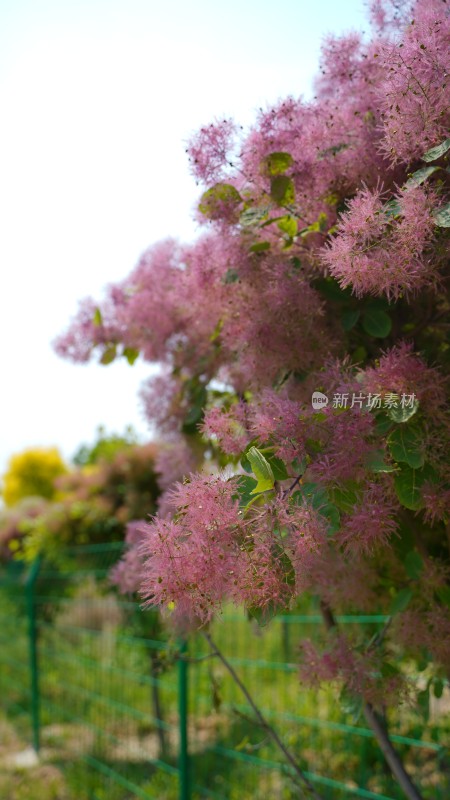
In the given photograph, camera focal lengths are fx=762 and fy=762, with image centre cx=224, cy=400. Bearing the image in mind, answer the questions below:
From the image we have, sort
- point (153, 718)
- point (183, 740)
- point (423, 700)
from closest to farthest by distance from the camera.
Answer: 1. point (423, 700)
2. point (183, 740)
3. point (153, 718)

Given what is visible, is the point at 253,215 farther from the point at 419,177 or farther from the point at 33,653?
the point at 33,653

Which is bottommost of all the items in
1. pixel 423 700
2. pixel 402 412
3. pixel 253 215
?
pixel 423 700

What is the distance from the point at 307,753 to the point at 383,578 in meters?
3.26

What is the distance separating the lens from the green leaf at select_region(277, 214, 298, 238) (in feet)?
5.15

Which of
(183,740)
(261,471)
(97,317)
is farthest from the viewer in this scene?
(183,740)

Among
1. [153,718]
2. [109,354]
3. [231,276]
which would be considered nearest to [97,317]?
[109,354]

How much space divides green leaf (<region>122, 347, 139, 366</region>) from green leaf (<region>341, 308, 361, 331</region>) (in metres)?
0.71

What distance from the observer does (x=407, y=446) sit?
125 centimetres

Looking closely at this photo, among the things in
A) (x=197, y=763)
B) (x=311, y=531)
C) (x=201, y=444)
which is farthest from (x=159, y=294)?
(x=197, y=763)

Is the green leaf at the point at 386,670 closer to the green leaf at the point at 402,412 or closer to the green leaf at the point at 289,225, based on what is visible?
the green leaf at the point at 402,412

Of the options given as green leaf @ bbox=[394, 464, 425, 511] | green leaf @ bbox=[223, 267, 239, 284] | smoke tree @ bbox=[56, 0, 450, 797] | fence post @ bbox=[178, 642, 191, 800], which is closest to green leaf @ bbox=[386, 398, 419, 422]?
smoke tree @ bbox=[56, 0, 450, 797]

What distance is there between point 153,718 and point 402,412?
303cm

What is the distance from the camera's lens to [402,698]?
1.58 m

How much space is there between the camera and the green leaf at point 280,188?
1.46 meters
